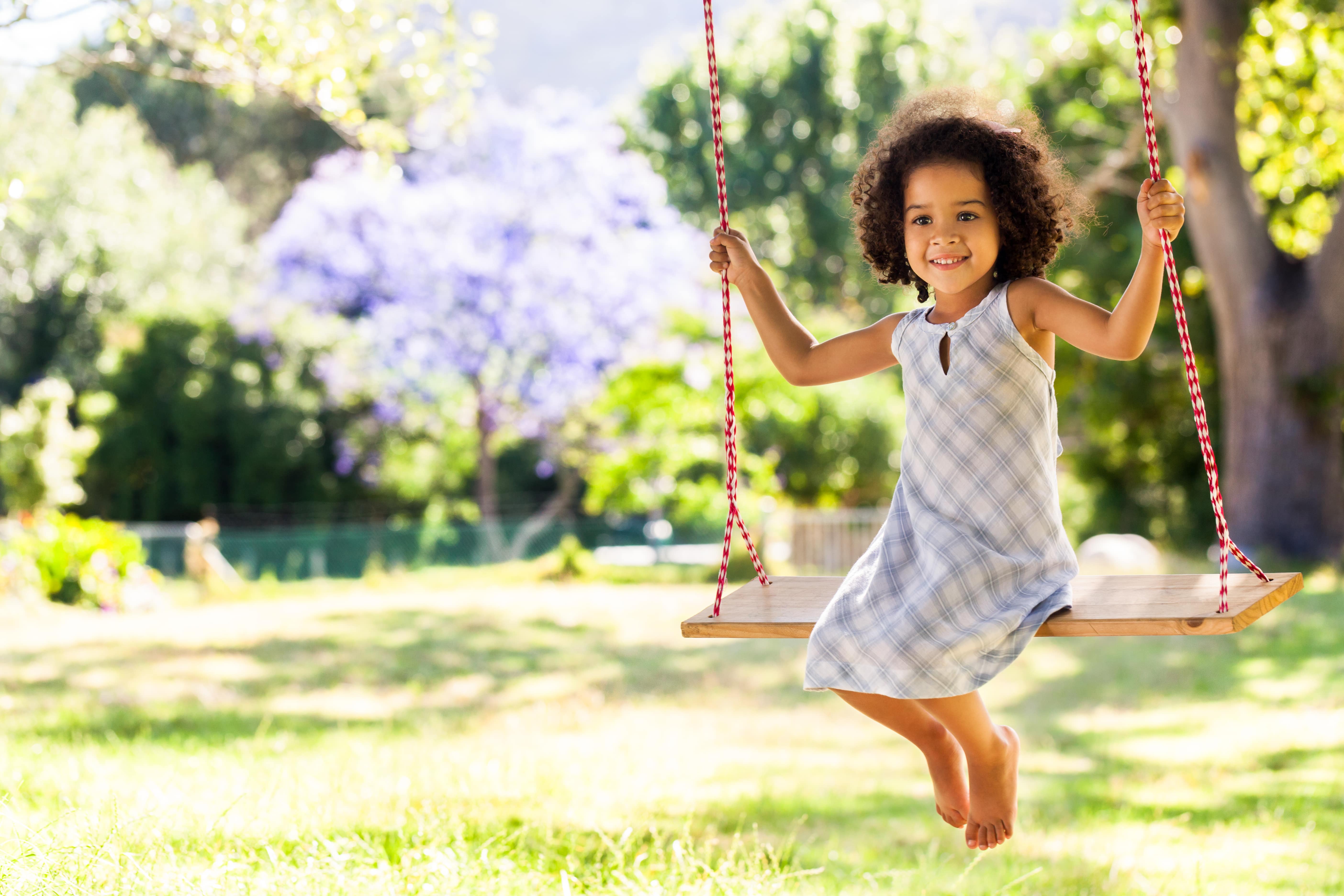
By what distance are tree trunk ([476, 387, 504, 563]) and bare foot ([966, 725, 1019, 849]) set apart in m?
13.6

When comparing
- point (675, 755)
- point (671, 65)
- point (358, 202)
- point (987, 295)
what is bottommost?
point (675, 755)

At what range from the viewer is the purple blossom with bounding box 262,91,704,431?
15.4 meters

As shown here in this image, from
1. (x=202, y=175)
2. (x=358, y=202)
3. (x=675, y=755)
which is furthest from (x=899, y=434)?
(x=202, y=175)

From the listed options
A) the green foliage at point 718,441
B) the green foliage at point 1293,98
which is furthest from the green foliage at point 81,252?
the green foliage at point 1293,98

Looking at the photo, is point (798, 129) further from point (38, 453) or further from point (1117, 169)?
point (38, 453)

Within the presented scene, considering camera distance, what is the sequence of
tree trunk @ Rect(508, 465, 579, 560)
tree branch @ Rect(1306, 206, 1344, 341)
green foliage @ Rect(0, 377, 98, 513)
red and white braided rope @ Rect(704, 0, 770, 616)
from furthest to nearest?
tree trunk @ Rect(508, 465, 579, 560) → green foliage @ Rect(0, 377, 98, 513) → tree branch @ Rect(1306, 206, 1344, 341) → red and white braided rope @ Rect(704, 0, 770, 616)

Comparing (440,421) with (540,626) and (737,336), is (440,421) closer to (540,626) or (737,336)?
(737,336)

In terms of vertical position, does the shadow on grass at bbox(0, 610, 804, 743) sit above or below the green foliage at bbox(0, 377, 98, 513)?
below

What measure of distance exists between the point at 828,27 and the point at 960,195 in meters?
23.3

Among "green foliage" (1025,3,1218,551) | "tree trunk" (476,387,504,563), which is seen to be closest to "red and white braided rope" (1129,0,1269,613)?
"green foliage" (1025,3,1218,551)

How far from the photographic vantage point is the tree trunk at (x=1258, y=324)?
35.0ft

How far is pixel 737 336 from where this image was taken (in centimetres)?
1667

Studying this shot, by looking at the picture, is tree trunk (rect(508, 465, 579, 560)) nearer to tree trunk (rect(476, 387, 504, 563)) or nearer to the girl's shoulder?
tree trunk (rect(476, 387, 504, 563))

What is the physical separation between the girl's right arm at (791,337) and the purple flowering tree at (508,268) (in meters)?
12.5
